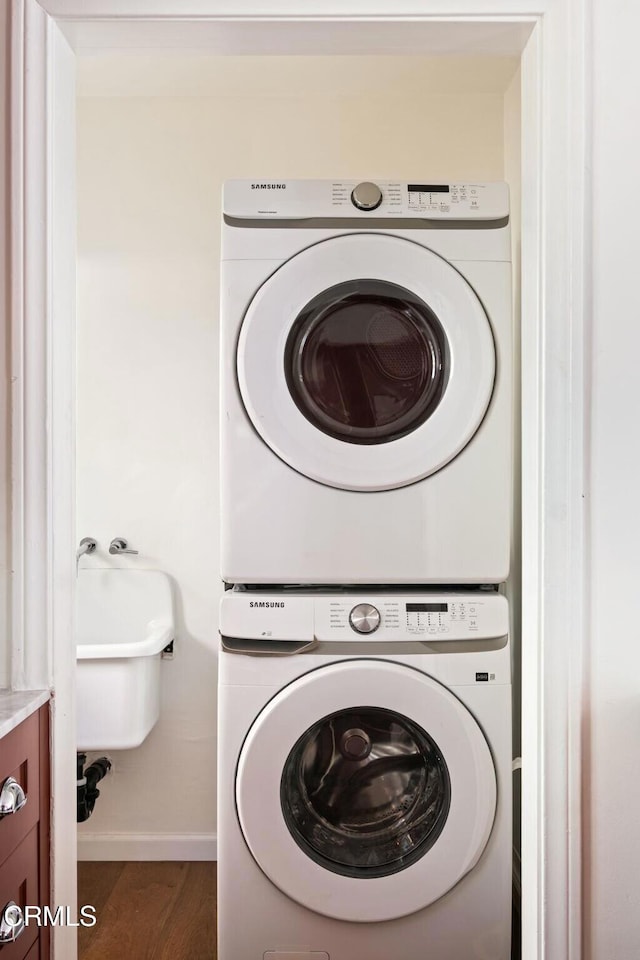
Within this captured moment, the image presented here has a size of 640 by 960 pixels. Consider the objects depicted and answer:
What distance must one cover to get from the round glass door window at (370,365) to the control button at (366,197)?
19 cm

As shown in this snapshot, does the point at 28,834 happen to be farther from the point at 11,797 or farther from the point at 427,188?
the point at 427,188

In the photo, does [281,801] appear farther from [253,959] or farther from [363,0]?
[363,0]

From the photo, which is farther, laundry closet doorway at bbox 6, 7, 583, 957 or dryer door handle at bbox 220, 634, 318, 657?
dryer door handle at bbox 220, 634, 318, 657

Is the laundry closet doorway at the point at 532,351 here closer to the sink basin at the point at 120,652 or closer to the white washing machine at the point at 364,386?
the white washing machine at the point at 364,386

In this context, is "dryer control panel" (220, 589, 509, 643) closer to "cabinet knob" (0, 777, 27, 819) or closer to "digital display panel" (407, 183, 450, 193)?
A: "cabinet knob" (0, 777, 27, 819)

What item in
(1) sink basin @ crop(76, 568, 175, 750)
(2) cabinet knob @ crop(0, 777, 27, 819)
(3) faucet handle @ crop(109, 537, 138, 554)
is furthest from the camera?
(3) faucet handle @ crop(109, 537, 138, 554)

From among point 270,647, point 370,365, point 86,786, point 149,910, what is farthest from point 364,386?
point 149,910

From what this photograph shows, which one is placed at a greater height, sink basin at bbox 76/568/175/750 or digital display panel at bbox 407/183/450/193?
digital display panel at bbox 407/183/450/193

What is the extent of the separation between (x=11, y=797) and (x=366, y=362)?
1.06m

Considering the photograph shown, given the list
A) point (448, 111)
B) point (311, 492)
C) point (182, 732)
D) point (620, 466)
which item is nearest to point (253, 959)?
point (182, 732)

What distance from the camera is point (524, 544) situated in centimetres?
123

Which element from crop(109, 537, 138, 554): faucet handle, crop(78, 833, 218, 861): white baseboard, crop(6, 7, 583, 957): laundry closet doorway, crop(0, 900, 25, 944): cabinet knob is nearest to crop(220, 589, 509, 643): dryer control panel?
crop(6, 7, 583, 957): laundry closet doorway

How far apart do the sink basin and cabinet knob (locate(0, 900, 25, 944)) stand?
0.74 m

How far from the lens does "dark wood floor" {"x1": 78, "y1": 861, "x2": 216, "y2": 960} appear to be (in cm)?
170
